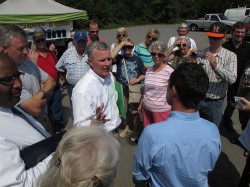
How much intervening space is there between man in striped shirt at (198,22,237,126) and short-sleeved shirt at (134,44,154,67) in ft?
4.78

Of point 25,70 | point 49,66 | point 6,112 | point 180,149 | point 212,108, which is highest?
point 6,112

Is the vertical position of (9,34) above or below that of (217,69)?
above

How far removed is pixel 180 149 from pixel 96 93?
3.39 ft

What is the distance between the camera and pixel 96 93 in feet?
8.85

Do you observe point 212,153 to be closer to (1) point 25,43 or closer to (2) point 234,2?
(1) point 25,43

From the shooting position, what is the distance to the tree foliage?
35312mm

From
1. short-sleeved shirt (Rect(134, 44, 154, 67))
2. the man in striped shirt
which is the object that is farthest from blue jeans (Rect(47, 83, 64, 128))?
the man in striped shirt

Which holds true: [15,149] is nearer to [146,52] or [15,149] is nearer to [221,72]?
[221,72]

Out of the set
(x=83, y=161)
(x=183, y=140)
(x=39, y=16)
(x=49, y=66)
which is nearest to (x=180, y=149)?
(x=183, y=140)

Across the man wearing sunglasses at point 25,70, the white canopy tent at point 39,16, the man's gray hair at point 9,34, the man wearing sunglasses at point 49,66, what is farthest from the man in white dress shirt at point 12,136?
the white canopy tent at point 39,16

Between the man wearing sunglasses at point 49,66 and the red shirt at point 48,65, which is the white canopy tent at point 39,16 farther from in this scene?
the red shirt at point 48,65

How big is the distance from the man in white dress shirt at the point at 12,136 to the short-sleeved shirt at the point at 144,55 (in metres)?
3.65

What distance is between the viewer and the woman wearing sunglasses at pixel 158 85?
407 cm

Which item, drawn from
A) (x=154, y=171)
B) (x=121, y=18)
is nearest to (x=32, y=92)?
(x=154, y=171)
